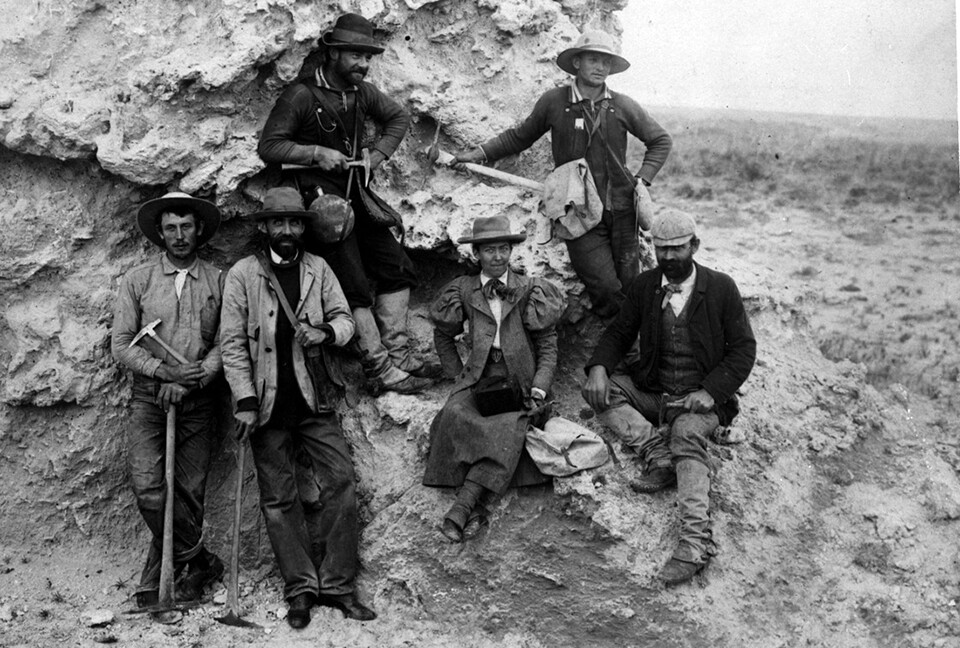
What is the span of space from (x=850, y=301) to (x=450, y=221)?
602cm

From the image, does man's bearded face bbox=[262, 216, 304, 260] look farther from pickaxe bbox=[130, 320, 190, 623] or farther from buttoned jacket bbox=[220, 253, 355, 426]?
pickaxe bbox=[130, 320, 190, 623]

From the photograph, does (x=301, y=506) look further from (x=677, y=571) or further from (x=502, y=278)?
(x=677, y=571)

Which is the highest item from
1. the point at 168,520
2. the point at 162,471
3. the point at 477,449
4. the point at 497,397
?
the point at 497,397

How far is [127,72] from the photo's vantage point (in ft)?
24.2

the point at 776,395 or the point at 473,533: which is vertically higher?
the point at 776,395

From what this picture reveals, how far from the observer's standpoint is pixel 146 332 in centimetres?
693

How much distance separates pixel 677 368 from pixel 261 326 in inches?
98.0

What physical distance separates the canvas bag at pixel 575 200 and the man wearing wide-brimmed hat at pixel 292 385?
1.52 metres

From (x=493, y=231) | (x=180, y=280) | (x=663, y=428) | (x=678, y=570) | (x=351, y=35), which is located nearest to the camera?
(x=678, y=570)

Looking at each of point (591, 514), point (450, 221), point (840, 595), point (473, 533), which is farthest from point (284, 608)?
point (840, 595)

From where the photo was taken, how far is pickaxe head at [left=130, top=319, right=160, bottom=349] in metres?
6.93

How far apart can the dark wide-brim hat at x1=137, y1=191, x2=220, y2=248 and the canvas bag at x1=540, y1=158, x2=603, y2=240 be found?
217 centimetres

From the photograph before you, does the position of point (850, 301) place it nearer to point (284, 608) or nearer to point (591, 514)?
point (591, 514)

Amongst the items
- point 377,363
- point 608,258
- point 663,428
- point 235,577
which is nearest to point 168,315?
point 377,363
